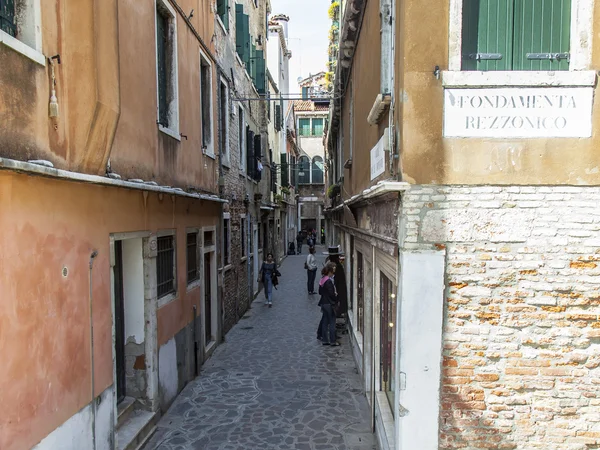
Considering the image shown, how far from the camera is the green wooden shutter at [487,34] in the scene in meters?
3.80

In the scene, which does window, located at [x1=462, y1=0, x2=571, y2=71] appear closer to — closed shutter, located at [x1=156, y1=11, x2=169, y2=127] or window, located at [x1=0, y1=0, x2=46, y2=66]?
window, located at [x1=0, y1=0, x2=46, y2=66]

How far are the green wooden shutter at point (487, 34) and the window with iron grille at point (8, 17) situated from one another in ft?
12.2

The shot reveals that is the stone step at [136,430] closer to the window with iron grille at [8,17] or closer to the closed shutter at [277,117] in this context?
the window with iron grille at [8,17]

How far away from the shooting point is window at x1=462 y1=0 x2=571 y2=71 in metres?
3.80

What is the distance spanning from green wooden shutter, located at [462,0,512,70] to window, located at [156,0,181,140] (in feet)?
15.2

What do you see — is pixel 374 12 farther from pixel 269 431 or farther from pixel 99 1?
pixel 269 431

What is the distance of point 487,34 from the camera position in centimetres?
383

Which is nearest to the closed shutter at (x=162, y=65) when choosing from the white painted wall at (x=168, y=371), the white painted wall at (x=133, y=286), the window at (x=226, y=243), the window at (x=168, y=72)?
the window at (x=168, y=72)

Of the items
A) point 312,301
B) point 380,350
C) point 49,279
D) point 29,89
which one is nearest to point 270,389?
point 380,350

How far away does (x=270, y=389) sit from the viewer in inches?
295

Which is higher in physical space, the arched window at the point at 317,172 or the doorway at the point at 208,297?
the arched window at the point at 317,172

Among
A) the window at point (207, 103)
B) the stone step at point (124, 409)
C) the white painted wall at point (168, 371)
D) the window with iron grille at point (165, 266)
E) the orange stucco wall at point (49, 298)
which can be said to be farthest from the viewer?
the window at point (207, 103)

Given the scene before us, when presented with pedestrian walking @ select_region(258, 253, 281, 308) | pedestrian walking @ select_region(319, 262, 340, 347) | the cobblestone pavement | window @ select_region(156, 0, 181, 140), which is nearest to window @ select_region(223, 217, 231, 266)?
the cobblestone pavement

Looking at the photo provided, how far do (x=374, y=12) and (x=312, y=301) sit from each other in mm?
10851
